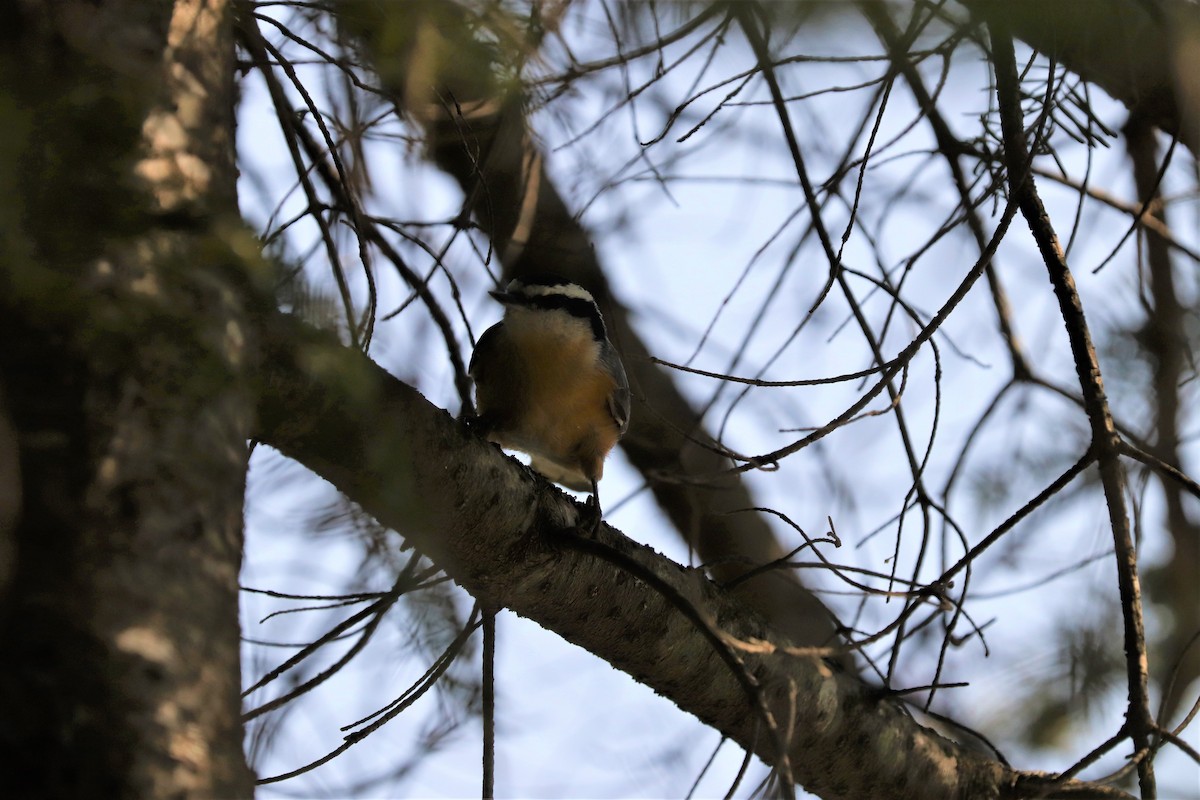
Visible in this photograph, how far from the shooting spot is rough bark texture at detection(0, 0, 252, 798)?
A: 1.04 metres

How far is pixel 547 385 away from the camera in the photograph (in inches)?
127

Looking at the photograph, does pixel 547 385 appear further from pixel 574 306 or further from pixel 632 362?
pixel 632 362

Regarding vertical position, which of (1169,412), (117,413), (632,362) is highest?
(632,362)

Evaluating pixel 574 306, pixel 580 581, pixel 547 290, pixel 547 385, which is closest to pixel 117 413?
A: pixel 580 581

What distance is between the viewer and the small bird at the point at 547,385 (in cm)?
322

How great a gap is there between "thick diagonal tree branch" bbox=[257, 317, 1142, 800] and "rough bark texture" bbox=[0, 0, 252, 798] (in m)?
0.27

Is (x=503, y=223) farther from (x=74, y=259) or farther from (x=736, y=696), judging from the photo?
(x=74, y=259)

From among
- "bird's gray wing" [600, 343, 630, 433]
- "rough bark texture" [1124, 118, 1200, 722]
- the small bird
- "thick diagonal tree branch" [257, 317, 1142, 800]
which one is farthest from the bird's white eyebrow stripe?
"rough bark texture" [1124, 118, 1200, 722]

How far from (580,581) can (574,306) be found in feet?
4.56

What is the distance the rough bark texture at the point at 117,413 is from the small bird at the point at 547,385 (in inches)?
75.1

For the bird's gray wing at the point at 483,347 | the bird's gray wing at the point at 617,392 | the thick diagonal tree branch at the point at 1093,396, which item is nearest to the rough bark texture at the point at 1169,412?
the thick diagonal tree branch at the point at 1093,396

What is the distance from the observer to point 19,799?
99cm

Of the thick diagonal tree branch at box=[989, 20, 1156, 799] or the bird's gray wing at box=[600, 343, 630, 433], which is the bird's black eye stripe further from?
the thick diagonal tree branch at box=[989, 20, 1156, 799]

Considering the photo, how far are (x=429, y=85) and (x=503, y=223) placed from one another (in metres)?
1.93
